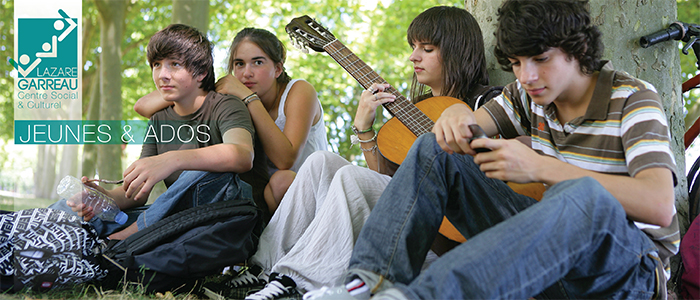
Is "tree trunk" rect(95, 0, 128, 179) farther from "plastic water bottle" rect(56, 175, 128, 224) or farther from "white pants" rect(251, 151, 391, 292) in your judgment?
"white pants" rect(251, 151, 391, 292)

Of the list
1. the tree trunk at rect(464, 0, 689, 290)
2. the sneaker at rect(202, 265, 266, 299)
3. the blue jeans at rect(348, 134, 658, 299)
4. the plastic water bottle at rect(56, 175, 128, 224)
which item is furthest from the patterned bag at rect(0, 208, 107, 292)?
the tree trunk at rect(464, 0, 689, 290)

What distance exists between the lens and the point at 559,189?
1321mm

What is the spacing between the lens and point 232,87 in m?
2.62

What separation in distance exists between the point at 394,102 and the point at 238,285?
1.10 metres

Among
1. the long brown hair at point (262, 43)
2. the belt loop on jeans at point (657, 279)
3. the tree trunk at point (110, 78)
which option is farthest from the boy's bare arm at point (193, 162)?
the tree trunk at point (110, 78)

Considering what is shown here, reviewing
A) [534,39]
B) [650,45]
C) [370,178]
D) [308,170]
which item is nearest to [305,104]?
[308,170]

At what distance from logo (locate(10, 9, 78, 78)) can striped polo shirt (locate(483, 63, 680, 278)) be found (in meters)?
2.72

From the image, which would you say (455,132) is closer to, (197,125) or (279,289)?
(279,289)

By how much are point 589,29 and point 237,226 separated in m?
1.51

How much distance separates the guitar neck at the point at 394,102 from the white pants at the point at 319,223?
0.30m

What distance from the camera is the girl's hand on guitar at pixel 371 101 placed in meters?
2.40

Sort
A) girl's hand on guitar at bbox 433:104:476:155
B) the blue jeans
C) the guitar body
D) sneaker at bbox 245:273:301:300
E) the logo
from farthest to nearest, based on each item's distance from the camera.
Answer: the logo → the guitar body → sneaker at bbox 245:273:301:300 → girl's hand on guitar at bbox 433:104:476:155 → the blue jeans

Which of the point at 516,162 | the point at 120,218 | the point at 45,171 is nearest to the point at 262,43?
the point at 120,218

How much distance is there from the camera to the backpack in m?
1.96
